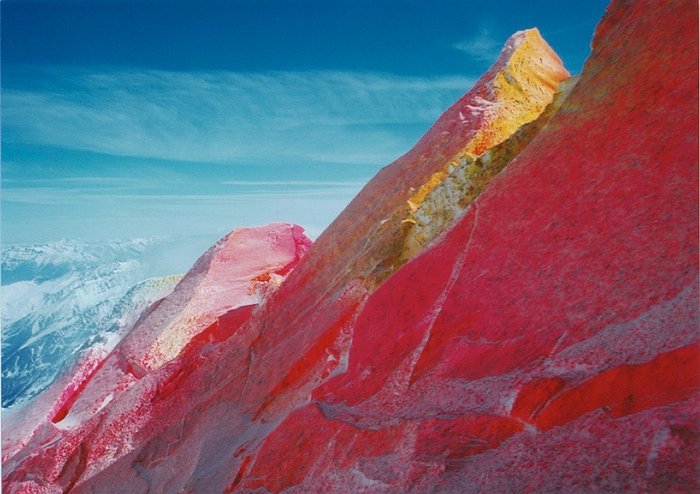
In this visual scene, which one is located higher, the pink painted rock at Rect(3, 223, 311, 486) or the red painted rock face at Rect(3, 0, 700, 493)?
the pink painted rock at Rect(3, 223, 311, 486)

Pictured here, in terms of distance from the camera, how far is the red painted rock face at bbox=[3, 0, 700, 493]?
12.0ft

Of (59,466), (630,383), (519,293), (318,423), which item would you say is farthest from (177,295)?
(630,383)

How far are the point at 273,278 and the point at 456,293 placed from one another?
796 centimetres

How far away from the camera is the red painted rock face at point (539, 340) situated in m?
3.65

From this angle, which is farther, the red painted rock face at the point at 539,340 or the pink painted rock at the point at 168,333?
the pink painted rock at the point at 168,333

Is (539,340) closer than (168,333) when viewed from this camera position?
Yes

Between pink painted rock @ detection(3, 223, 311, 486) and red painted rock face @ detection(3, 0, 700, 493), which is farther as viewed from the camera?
pink painted rock @ detection(3, 223, 311, 486)

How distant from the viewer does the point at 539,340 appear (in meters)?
4.46

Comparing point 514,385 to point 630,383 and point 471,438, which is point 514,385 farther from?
point 630,383

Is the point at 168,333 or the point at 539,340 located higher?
the point at 168,333

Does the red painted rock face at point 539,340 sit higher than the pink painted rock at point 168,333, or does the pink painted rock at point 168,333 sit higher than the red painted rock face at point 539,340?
the pink painted rock at point 168,333

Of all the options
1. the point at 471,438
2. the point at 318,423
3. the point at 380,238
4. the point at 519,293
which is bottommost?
the point at 471,438

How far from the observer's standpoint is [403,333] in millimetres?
5840

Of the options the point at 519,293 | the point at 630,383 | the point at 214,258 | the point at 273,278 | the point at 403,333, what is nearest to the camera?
the point at 630,383
